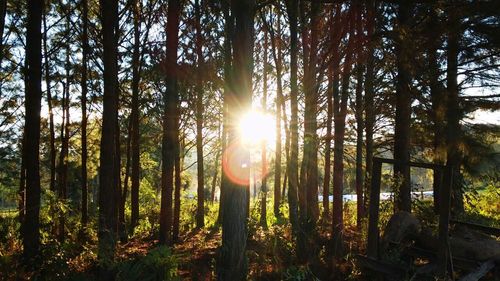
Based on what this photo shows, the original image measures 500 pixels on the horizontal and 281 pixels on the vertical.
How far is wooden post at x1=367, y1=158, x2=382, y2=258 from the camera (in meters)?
7.37

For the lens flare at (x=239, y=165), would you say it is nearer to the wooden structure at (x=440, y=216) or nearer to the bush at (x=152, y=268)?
the bush at (x=152, y=268)

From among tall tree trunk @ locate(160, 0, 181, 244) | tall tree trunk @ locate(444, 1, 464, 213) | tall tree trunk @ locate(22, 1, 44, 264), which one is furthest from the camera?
tall tree trunk @ locate(160, 0, 181, 244)

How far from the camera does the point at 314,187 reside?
13406mm

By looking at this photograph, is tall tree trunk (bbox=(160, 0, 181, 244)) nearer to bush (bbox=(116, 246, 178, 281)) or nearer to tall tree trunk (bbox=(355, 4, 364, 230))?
bush (bbox=(116, 246, 178, 281))

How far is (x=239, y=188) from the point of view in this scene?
670 centimetres

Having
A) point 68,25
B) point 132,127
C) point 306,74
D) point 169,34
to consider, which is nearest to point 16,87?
point 68,25

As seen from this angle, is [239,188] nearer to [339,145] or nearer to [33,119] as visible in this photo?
[339,145]

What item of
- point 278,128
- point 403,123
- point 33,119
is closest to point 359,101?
point 403,123

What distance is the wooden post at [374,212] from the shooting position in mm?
7371

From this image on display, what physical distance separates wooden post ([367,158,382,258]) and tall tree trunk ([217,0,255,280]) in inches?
99.0

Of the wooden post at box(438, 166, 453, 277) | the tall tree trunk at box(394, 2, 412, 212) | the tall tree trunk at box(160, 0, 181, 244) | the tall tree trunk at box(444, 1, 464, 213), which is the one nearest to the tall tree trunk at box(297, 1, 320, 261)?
the tall tree trunk at box(394, 2, 412, 212)

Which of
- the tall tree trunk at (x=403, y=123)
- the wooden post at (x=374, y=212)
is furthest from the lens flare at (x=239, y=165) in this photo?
the tall tree trunk at (x=403, y=123)

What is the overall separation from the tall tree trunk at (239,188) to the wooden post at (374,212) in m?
2.51

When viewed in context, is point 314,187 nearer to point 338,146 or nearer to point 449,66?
point 338,146
